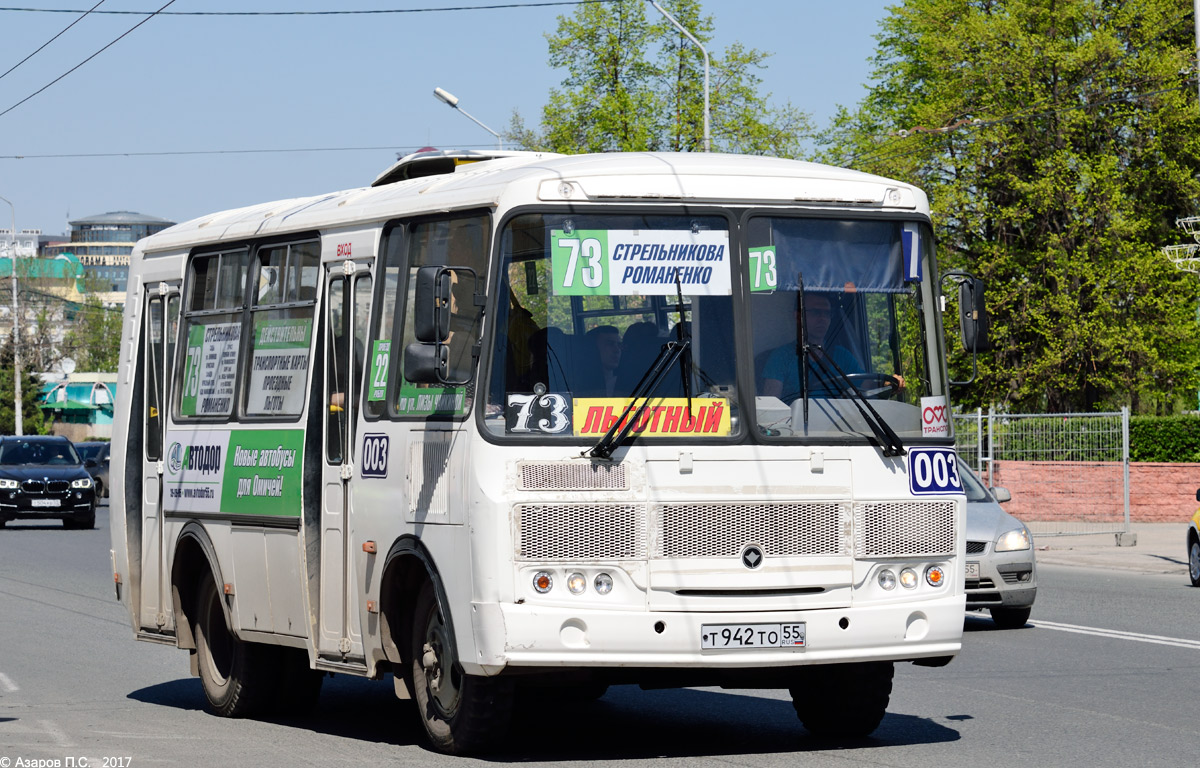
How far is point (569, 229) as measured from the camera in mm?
8469

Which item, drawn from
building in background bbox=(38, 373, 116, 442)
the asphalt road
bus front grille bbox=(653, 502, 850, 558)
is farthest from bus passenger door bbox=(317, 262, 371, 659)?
building in background bbox=(38, 373, 116, 442)

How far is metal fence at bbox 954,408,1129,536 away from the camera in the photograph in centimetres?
3041

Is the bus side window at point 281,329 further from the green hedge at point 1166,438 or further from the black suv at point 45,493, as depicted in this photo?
the green hedge at point 1166,438

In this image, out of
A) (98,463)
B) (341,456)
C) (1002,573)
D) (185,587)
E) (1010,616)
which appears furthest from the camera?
(98,463)

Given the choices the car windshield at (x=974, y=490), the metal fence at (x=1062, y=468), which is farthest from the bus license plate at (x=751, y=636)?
the metal fence at (x=1062, y=468)

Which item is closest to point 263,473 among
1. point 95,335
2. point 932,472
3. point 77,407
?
point 932,472

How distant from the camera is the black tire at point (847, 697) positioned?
9164mm

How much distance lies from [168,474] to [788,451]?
4658mm

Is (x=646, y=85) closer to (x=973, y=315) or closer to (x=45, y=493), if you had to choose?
(x=45, y=493)

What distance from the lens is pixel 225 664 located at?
1102 centimetres

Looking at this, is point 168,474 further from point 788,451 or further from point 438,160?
point 788,451

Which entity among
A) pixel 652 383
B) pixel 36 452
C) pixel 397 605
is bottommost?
pixel 397 605

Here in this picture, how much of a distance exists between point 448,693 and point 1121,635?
792cm

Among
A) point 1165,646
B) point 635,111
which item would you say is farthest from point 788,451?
point 635,111
